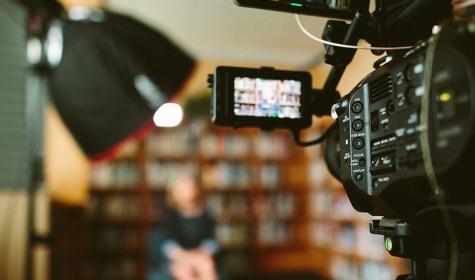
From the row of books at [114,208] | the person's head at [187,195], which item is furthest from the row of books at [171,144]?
the person's head at [187,195]

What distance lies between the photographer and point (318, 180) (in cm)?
451

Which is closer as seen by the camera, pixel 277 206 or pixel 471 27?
pixel 471 27

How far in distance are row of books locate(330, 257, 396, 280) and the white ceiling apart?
1.92m

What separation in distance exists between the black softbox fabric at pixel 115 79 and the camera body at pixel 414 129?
3.27 ft

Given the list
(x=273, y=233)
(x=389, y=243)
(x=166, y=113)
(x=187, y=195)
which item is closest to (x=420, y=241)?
(x=389, y=243)

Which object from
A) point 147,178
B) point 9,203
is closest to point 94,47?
point 9,203

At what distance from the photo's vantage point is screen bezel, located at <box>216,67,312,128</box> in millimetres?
709

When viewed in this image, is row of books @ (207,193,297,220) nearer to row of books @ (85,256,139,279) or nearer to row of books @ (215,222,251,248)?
row of books @ (215,222,251,248)

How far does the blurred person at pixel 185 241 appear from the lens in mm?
2857

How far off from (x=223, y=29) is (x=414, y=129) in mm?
2137

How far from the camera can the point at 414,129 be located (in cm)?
47

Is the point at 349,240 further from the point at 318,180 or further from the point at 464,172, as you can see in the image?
the point at 464,172

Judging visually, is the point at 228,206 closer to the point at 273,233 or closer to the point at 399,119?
the point at 273,233

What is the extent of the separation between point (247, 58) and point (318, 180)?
61.0 inches
